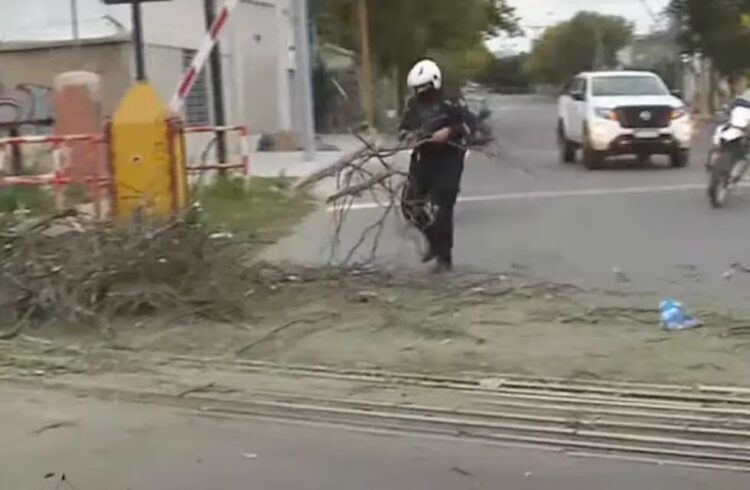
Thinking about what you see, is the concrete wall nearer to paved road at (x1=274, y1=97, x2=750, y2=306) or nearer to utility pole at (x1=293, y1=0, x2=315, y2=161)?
utility pole at (x1=293, y1=0, x2=315, y2=161)

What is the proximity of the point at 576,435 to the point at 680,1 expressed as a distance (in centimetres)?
5695

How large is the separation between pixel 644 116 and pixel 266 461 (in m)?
19.7

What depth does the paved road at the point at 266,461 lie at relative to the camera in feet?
19.0

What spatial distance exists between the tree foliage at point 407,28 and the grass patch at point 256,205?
2377 cm

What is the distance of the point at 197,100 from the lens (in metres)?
29.8

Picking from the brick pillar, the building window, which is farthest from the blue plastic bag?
the building window

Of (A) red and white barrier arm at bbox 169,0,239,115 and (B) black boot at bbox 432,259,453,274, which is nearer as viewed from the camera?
(B) black boot at bbox 432,259,453,274

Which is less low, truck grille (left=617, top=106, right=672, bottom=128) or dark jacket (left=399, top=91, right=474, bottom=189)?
dark jacket (left=399, top=91, right=474, bottom=189)

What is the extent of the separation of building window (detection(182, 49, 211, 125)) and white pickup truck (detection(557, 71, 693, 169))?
8.16m

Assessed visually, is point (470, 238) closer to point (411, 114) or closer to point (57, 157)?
point (411, 114)

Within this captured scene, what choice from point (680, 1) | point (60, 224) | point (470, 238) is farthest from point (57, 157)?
point (680, 1)

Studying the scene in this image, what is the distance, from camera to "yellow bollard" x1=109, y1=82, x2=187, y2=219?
12625 mm

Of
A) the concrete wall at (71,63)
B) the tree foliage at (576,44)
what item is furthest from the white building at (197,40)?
the tree foliage at (576,44)

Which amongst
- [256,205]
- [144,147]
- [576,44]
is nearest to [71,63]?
[256,205]
